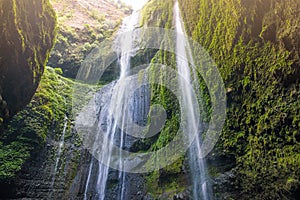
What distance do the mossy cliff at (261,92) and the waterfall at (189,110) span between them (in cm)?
50

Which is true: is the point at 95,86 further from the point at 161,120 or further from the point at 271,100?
the point at 271,100

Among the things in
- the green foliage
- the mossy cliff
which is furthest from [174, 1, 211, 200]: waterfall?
the green foliage

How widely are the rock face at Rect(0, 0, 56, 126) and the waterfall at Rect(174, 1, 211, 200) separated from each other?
4.11m

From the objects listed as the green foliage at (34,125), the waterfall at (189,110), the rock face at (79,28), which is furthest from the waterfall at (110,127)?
the waterfall at (189,110)

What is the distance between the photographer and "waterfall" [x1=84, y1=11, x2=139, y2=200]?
7977mm

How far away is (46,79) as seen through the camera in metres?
10.4

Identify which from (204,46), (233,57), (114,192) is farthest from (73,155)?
(233,57)

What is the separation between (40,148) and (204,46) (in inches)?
241

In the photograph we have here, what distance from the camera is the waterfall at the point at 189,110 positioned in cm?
539

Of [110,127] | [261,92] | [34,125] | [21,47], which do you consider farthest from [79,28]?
[261,92]

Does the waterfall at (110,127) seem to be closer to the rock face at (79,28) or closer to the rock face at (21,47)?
the rock face at (79,28)

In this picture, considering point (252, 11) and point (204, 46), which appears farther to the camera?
point (204, 46)

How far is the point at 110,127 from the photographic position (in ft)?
32.5

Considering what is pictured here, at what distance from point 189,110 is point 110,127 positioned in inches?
167
